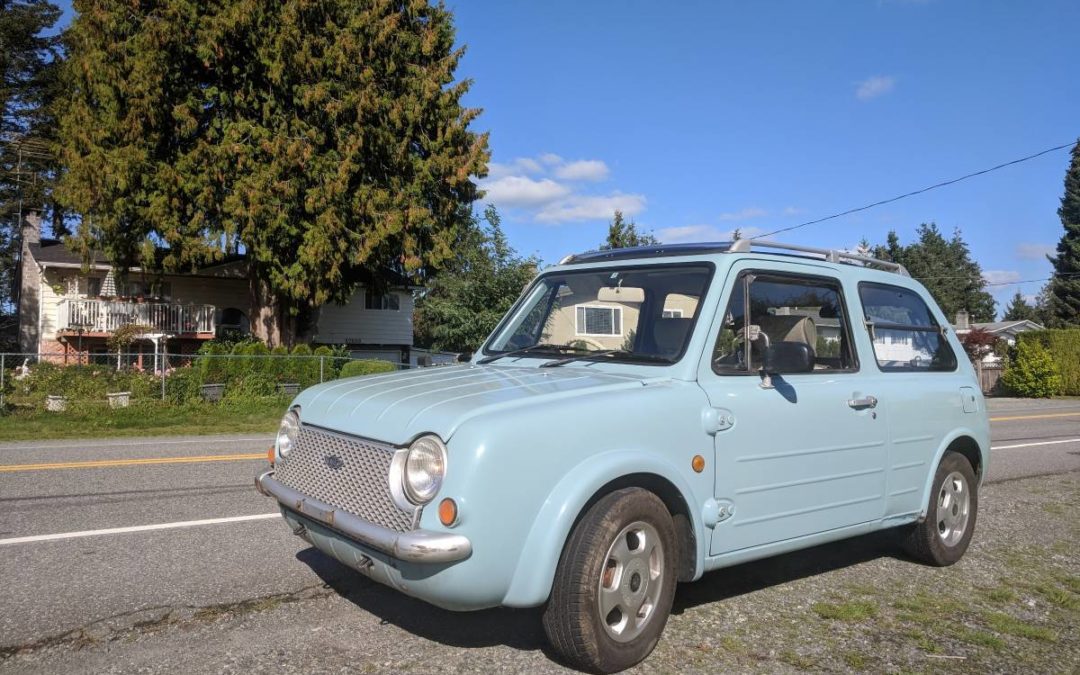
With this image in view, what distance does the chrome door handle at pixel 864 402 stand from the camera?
15.5 feet

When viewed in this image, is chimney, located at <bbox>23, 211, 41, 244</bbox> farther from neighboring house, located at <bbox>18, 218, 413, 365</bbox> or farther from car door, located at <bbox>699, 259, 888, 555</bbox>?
car door, located at <bbox>699, 259, 888, 555</bbox>

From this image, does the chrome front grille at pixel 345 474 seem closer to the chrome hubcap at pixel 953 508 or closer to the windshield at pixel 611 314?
the windshield at pixel 611 314

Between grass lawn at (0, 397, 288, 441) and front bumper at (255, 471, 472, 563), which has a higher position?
front bumper at (255, 471, 472, 563)

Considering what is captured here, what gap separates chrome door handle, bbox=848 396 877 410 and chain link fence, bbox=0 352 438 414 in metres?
12.4

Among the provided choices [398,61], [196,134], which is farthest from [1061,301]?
[196,134]

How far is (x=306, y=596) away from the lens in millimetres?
4531

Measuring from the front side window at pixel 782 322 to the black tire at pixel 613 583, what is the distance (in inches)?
38.9

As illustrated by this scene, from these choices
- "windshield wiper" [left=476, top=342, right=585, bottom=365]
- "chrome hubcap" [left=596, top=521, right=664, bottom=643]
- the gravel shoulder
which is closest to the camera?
"chrome hubcap" [left=596, top=521, right=664, bottom=643]

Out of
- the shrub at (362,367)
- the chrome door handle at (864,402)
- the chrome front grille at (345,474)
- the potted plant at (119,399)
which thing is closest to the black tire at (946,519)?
the chrome door handle at (864,402)

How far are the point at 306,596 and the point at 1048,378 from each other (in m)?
36.2

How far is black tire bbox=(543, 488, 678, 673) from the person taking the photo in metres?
3.39

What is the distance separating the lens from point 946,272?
3273 inches

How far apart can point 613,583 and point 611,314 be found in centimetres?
191

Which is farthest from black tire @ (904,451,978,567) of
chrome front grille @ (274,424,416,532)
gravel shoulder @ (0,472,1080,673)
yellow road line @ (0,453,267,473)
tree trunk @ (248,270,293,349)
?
tree trunk @ (248,270,293,349)
